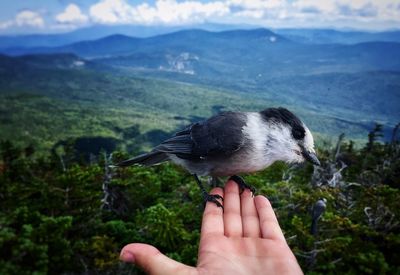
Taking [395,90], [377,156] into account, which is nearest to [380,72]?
[395,90]

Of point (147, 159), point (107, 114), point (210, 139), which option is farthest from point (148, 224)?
point (107, 114)

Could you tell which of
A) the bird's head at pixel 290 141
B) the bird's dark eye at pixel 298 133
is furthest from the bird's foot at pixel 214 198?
the bird's dark eye at pixel 298 133

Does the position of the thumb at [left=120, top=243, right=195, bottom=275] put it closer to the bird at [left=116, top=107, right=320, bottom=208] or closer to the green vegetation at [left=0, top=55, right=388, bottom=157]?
the bird at [left=116, top=107, right=320, bottom=208]

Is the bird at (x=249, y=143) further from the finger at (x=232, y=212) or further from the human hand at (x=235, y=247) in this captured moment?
the human hand at (x=235, y=247)

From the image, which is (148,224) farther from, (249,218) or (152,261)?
(152,261)

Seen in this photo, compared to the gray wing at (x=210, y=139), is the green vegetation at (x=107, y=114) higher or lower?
lower

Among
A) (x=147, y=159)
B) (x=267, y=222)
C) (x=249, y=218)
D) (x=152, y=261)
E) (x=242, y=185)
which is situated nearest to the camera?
(x=152, y=261)
